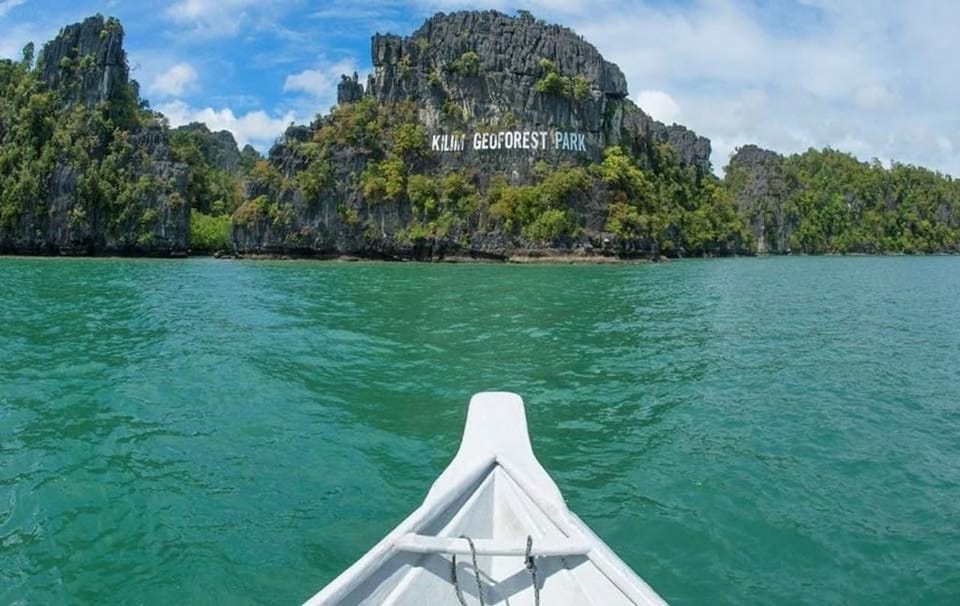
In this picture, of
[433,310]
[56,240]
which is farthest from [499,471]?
[56,240]

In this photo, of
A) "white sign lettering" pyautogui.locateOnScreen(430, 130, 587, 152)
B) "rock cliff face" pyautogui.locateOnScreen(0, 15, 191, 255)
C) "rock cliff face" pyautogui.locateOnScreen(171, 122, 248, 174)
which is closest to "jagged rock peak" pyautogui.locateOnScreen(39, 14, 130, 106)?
"rock cliff face" pyautogui.locateOnScreen(0, 15, 191, 255)

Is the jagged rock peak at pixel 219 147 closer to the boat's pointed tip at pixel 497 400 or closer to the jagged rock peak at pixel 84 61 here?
the jagged rock peak at pixel 84 61

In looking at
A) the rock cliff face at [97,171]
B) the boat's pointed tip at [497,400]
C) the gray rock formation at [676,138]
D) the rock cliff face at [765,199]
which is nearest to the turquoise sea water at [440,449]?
the boat's pointed tip at [497,400]

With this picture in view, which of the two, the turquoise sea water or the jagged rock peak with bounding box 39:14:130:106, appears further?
the jagged rock peak with bounding box 39:14:130:106

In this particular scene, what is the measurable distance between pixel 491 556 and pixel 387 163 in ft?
240

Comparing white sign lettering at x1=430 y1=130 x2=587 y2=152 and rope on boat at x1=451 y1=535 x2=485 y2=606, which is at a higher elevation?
white sign lettering at x1=430 y1=130 x2=587 y2=152

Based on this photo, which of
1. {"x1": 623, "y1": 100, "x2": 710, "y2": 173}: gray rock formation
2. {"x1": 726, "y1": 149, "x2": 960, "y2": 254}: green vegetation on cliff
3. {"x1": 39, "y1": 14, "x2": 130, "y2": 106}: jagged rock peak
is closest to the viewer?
{"x1": 39, "y1": 14, "x2": 130, "y2": 106}: jagged rock peak

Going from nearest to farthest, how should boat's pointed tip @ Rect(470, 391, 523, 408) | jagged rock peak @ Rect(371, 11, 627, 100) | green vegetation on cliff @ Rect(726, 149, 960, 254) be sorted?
boat's pointed tip @ Rect(470, 391, 523, 408)
jagged rock peak @ Rect(371, 11, 627, 100)
green vegetation on cliff @ Rect(726, 149, 960, 254)

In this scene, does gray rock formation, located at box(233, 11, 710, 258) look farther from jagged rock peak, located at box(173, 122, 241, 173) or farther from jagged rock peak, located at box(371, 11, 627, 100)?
jagged rock peak, located at box(173, 122, 241, 173)

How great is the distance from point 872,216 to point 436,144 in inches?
3896

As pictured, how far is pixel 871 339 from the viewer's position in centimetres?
1777

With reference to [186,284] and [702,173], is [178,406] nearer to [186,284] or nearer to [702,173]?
[186,284]

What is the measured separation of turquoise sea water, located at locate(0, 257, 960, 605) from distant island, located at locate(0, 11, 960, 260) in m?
51.8

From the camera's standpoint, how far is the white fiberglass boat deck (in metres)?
3.72
